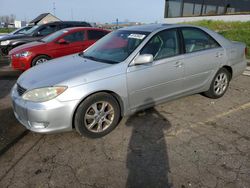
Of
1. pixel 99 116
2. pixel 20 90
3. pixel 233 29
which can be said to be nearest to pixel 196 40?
pixel 99 116

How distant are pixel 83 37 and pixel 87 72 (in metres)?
5.07

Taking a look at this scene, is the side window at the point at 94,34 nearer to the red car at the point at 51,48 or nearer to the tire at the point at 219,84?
the red car at the point at 51,48

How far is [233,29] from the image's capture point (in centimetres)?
1406

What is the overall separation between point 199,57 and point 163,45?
793 millimetres

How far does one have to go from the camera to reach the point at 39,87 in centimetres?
299

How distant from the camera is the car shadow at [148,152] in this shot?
98.0 inches

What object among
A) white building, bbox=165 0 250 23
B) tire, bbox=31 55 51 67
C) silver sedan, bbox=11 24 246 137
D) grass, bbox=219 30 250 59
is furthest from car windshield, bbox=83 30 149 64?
white building, bbox=165 0 250 23

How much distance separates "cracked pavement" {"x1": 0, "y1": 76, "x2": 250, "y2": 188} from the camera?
250cm

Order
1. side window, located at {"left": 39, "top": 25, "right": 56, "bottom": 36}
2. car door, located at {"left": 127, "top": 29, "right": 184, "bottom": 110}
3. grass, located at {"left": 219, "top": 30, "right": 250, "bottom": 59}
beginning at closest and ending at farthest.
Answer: car door, located at {"left": 127, "top": 29, "right": 184, "bottom": 110}, side window, located at {"left": 39, "top": 25, "right": 56, "bottom": 36}, grass, located at {"left": 219, "top": 30, "right": 250, "bottom": 59}

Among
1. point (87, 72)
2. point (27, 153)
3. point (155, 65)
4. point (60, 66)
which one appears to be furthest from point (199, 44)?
point (27, 153)

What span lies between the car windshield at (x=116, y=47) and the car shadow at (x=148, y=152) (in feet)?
3.59

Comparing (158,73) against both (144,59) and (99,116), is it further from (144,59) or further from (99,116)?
(99,116)

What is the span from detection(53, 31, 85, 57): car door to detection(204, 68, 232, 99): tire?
4597 mm

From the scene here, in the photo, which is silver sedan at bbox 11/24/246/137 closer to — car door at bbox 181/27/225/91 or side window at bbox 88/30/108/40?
car door at bbox 181/27/225/91
